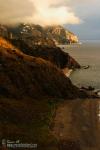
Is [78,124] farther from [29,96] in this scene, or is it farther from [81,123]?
[29,96]

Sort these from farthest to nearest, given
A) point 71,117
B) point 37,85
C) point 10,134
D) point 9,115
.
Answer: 1. point 37,85
2. point 71,117
3. point 9,115
4. point 10,134

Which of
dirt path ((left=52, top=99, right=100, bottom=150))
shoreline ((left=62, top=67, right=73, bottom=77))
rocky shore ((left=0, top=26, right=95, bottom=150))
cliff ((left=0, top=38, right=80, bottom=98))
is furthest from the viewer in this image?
shoreline ((left=62, top=67, right=73, bottom=77))

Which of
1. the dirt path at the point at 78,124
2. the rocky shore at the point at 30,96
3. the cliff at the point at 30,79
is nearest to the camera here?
the dirt path at the point at 78,124

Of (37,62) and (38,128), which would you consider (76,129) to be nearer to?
(38,128)

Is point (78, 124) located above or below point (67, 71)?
above

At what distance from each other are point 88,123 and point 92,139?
784 cm

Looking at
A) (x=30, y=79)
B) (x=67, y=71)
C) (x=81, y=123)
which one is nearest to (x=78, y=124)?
(x=81, y=123)

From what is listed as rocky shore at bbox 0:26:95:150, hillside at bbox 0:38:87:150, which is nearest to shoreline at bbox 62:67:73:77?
rocky shore at bbox 0:26:95:150

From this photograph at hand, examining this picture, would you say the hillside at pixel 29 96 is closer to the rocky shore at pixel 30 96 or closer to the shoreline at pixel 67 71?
the rocky shore at pixel 30 96

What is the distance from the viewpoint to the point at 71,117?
59.9m

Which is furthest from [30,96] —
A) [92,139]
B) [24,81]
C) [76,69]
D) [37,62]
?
[76,69]

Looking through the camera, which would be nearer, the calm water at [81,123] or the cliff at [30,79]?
the calm water at [81,123]

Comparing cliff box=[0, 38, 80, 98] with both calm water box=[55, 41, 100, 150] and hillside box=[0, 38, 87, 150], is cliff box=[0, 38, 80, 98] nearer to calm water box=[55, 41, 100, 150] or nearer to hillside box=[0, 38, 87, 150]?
hillside box=[0, 38, 87, 150]

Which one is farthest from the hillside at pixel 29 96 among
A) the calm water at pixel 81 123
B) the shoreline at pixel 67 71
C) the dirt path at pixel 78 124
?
the shoreline at pixel 67 71
